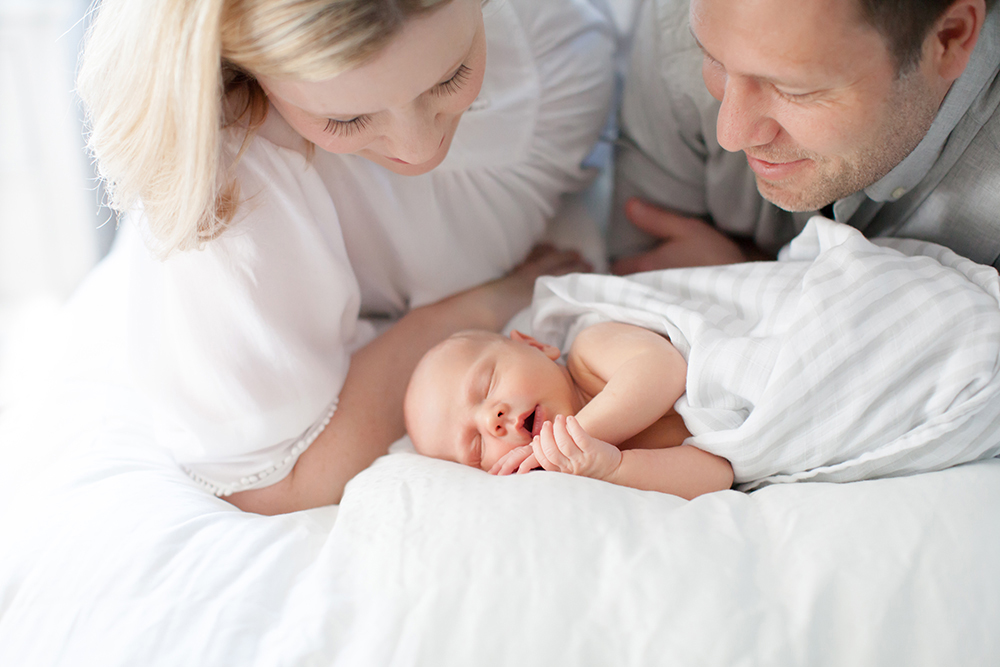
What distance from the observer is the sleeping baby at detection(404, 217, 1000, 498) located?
940 mm

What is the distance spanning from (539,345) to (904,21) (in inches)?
28.3

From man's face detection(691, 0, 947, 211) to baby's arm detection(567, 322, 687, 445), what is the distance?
1.08 feet

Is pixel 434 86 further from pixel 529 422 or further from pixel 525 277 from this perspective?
pixel 525 277

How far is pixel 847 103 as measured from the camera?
0.99 m

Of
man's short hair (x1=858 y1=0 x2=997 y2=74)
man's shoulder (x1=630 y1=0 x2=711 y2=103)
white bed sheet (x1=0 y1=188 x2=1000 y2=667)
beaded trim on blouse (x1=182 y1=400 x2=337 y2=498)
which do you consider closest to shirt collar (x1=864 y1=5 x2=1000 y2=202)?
man's short hair (x1=858 y1=0 x2=997 y2=74)

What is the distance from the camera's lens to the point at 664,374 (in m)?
1.08

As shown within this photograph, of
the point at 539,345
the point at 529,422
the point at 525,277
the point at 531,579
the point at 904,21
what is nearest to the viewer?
the point at 531,579

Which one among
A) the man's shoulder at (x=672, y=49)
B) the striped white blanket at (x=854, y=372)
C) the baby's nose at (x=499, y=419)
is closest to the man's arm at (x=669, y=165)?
the man's shoulder at (x=672, y=49)

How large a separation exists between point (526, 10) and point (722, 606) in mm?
1090

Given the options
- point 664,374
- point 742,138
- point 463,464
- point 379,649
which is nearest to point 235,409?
point 463,464

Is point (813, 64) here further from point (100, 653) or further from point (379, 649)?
point (100, 653)

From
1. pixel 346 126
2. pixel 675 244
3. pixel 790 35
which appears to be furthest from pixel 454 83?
pixel 675 244

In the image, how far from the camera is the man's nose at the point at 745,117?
1021 millimetres

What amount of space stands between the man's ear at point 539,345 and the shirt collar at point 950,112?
0.59 meters
